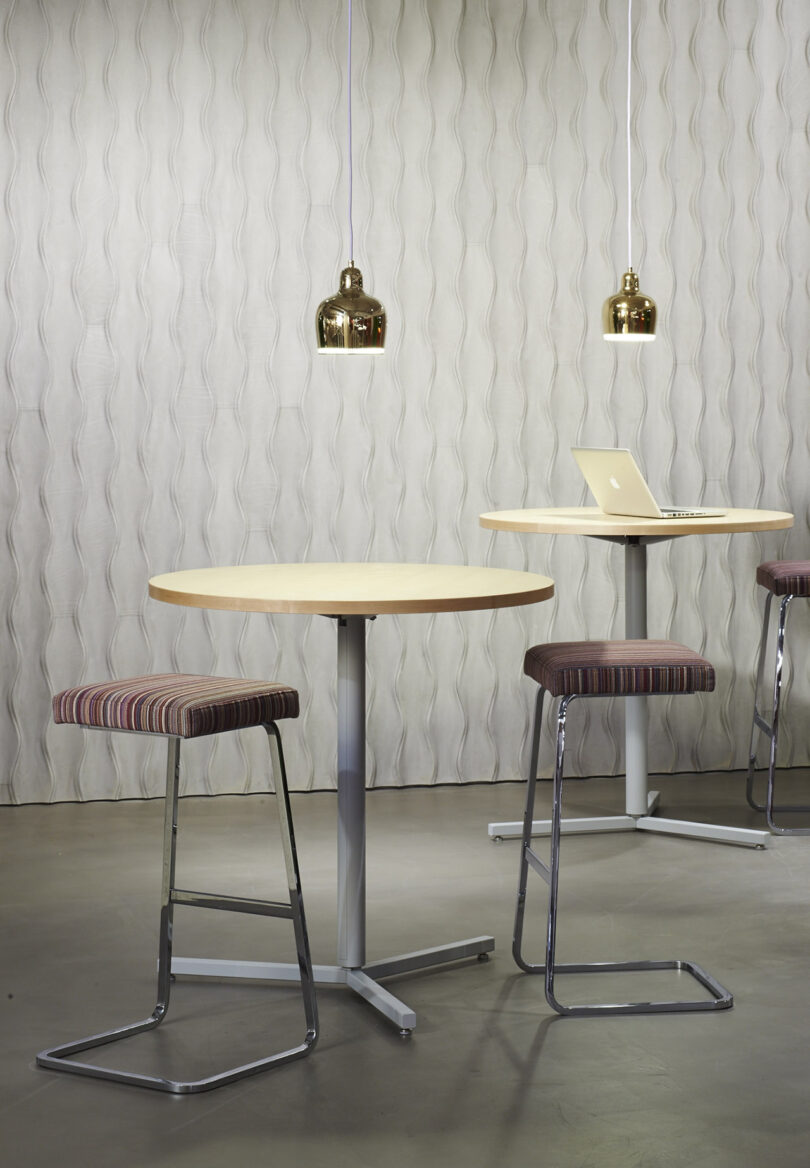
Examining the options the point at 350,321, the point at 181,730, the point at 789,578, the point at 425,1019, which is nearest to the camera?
Result: the point at 181,730

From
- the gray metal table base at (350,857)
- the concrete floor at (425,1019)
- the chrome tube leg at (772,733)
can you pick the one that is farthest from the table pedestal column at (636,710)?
the gray metal table base at (350,857)

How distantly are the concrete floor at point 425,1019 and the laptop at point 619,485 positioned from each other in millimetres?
977

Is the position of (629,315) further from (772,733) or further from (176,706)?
(176,706)

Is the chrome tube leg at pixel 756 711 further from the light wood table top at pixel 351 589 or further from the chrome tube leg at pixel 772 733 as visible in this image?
the light wood table top at pixel 351 589

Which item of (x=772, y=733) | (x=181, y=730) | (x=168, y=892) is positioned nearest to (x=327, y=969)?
(x=168, y=892)

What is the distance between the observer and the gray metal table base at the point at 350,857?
9.47ft

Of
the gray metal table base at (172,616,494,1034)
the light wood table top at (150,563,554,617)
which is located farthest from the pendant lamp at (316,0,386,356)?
the gray metal table base at (172,616,494,1034)

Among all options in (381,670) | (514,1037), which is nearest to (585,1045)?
(514,1037)

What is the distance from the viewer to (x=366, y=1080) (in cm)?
245

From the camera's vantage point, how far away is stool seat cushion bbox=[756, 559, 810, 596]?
4164 millimetres

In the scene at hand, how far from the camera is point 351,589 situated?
2.69 metres

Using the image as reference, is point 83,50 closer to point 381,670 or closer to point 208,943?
point 381,670

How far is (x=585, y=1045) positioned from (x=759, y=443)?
113 inches

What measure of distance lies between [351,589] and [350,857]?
1.97 ft
